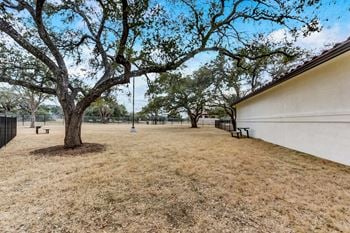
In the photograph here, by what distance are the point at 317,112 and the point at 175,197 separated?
5323mm

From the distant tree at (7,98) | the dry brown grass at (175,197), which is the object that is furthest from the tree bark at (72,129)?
the distant tree at (7,98)

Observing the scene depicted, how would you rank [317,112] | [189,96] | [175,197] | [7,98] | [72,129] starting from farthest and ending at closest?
[7,98] < [189,96] < [72,129] < [317,112] < [175,197]

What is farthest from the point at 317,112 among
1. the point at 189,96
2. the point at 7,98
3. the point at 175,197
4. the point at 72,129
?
the point at 7,98

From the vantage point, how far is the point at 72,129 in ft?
24.2

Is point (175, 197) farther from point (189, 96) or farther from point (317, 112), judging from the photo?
point (189, 96)

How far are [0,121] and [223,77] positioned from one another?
51.6 ft

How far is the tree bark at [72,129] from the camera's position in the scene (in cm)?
727

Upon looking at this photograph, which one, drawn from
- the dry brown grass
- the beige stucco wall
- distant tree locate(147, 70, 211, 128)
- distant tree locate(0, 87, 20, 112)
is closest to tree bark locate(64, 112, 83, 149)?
the dry brown grass

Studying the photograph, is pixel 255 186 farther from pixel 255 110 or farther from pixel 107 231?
pixel 255 110

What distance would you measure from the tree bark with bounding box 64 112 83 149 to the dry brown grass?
206 cm

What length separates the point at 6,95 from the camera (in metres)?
26.1

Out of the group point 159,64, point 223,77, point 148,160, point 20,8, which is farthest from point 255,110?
point 20,8

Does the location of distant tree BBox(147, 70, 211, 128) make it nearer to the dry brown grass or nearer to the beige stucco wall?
the beige stucco wall

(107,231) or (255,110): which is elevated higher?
(255,110)
